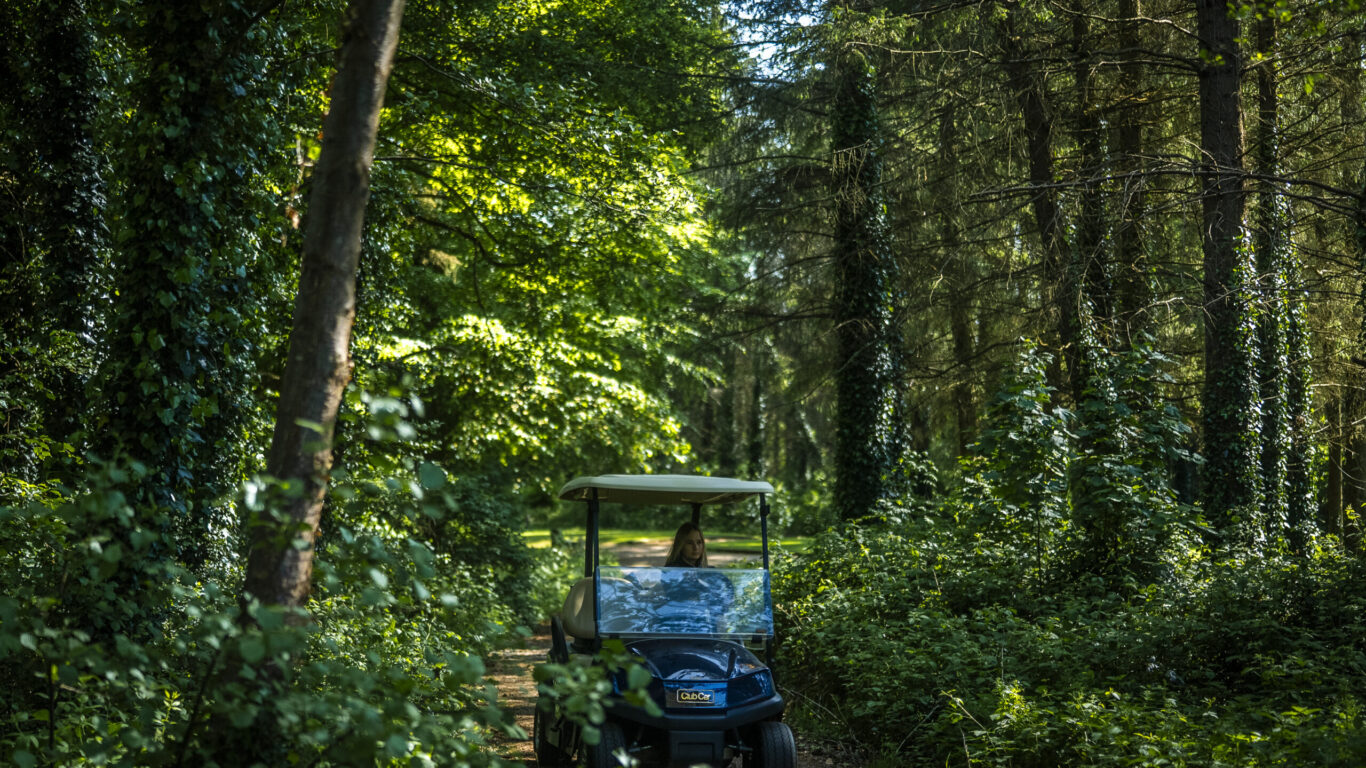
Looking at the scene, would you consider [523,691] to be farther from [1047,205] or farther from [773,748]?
[1047,205]

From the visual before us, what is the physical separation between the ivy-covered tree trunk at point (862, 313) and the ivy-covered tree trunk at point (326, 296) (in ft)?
38.8

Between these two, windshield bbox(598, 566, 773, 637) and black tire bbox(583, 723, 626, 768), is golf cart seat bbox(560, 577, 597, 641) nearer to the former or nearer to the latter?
windshield bbox(598, 566, 773, 637)

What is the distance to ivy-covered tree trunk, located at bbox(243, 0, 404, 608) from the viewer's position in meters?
3.54

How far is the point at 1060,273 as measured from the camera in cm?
1238

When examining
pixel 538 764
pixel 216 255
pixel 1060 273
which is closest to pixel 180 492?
pixel 216 255

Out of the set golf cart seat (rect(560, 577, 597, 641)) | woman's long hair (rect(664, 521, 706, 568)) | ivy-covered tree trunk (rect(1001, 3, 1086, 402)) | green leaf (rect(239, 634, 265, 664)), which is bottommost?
golf cart seat (rect(560, 577, 597, 641))

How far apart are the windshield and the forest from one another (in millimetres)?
1087

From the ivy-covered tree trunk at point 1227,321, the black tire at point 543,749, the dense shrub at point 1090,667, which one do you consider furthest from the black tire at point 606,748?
the ivy-covered tree trunk at point 1227,321

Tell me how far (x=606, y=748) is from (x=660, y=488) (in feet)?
5.87

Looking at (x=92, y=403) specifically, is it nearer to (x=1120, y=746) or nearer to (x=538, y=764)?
(x=538, y=764)

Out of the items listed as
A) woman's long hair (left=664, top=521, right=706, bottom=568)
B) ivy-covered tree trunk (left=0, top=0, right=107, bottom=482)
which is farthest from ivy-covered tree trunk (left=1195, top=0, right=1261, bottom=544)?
ivy-covered tree trunk (left=0, top=0, right=107, bottom=482)

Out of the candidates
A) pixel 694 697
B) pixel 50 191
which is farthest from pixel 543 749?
pixel 50 191

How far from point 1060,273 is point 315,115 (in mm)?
9171

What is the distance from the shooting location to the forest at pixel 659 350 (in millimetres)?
3705
